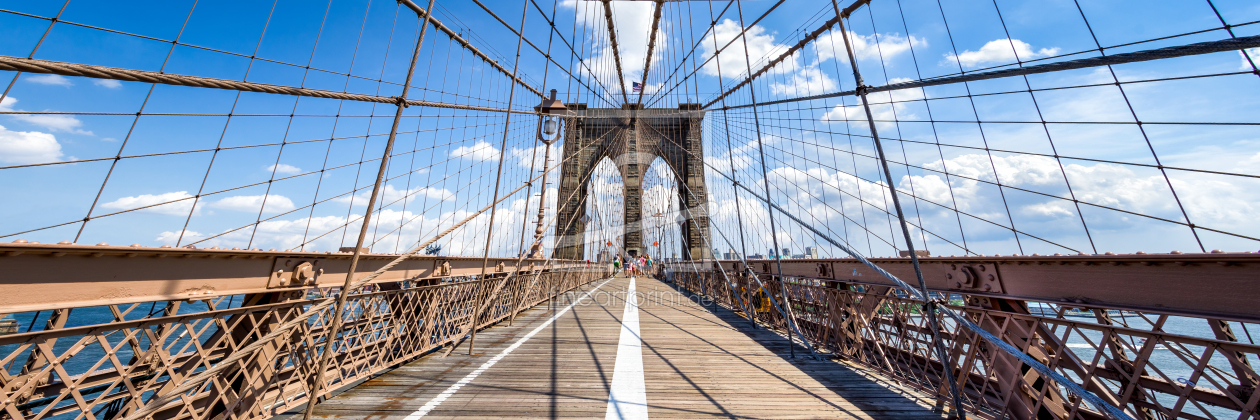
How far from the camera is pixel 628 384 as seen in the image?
3.73 meters

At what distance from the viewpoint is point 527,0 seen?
6105 millimetres

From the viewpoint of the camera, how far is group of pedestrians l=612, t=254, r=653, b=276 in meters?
27.2

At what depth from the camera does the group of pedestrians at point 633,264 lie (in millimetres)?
27219

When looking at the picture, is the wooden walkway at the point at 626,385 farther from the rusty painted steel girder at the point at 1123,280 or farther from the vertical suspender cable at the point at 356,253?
the rusty painted steel girder at the point at 1123,280

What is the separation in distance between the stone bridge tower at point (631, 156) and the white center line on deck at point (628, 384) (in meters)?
13.9

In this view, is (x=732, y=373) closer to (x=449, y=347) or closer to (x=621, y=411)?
(x=621, y=411)

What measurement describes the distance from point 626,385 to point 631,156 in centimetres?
2451

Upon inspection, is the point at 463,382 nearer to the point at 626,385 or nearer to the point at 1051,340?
the point at 626,385

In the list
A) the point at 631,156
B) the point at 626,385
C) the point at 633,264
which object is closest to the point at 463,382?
the point at 626,385

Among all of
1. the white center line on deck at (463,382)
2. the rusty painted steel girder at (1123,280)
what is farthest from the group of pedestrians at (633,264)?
the rusty painted steel girder at (1123,280)

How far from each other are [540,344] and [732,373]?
2521mm

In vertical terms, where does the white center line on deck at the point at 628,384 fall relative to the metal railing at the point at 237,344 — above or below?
below

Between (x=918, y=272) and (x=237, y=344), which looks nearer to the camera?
(x=918, y=272)

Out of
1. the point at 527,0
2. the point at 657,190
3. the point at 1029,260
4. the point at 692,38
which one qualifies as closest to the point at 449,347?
the point at 527,0
